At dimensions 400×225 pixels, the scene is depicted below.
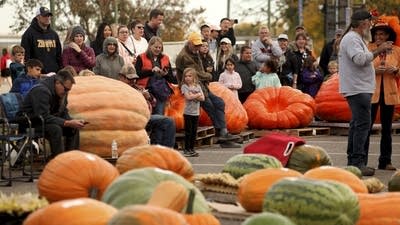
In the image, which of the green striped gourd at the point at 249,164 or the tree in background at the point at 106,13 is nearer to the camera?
the green striped gourd at the point at 249,164

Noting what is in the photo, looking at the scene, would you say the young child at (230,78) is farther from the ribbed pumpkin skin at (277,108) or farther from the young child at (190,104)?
the young child at (190,104)

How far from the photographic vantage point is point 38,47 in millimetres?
15820

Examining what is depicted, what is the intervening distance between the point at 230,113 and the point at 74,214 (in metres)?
12.3

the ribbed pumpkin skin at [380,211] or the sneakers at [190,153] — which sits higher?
the ribbed pumpkin skin at [380,211]

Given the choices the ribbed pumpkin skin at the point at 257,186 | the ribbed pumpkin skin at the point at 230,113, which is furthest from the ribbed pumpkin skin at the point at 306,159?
the ribbed pumpkin skin at the point at 230,113

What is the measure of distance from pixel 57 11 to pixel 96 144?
106 feet

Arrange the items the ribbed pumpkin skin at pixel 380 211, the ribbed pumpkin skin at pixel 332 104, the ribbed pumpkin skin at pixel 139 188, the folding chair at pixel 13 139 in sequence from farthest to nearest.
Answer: the ribbed pumpkin skin at pixel 332 104
the folding chair at pixel 13 139
the ribbed pumpkin skin at pixel 380 211
the ribbed pumpkin skin at pixel 139 188

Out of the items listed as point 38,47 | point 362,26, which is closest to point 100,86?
point 38,47

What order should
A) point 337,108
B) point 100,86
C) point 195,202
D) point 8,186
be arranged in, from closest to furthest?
point 195,202
point 8,186
point 100,86
point 337,108

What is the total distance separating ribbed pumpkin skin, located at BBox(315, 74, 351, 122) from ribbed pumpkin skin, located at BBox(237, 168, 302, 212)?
12.2m

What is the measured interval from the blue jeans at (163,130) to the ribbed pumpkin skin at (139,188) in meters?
8.67

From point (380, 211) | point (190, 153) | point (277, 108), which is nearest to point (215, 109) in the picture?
point (190, 153)

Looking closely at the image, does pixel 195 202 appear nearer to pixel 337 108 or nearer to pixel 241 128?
pixel 241 128

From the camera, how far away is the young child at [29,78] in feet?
48.2
